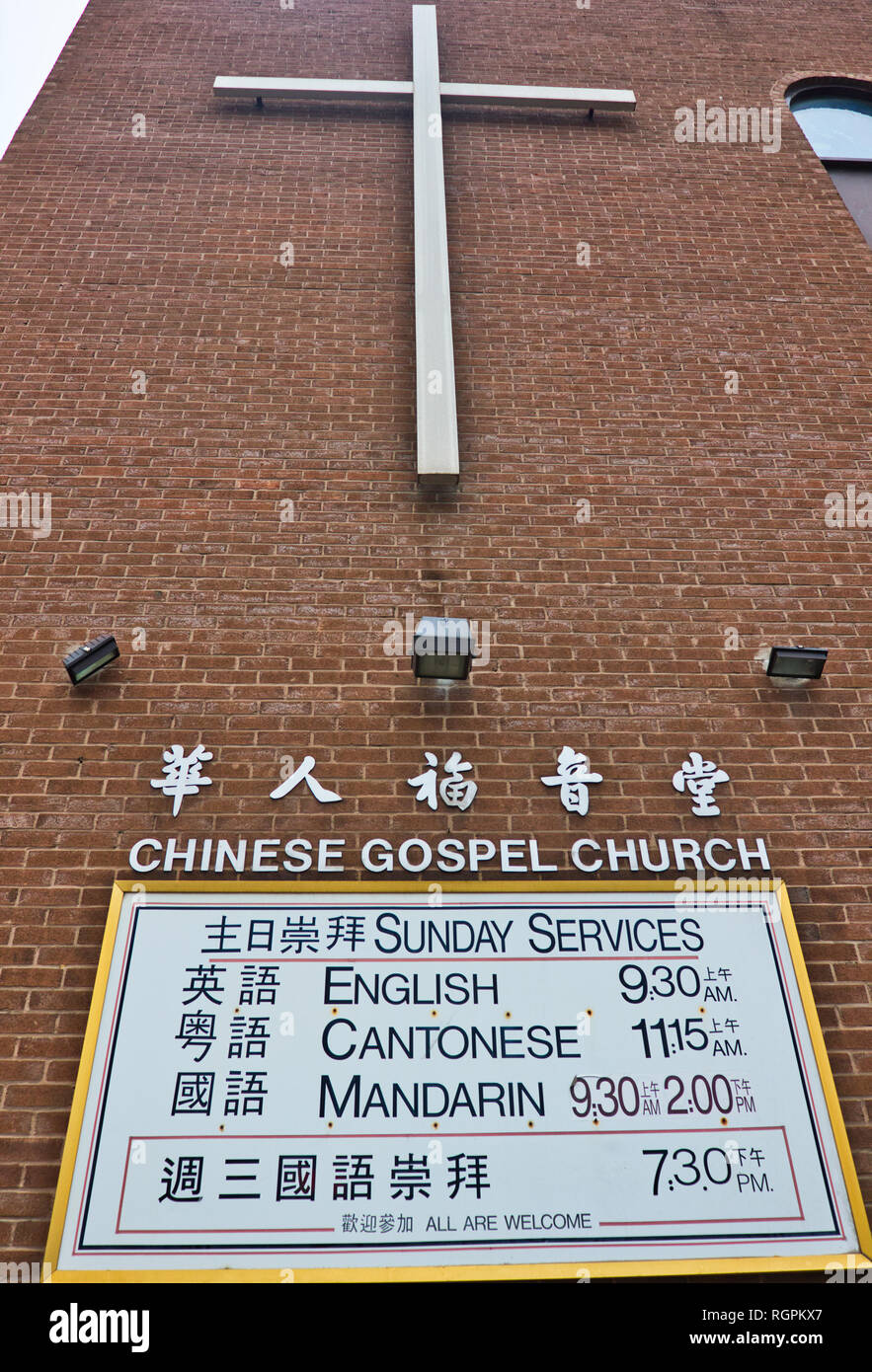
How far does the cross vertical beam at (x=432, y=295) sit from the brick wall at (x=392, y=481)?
7.6 inches

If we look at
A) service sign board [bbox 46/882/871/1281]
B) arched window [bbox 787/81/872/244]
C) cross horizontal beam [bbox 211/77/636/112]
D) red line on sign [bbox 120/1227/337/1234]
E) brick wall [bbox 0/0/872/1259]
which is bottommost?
red line on sign [bbox 120/1227/337/1234]

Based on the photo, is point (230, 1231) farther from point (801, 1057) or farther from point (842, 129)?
point (842, 129)

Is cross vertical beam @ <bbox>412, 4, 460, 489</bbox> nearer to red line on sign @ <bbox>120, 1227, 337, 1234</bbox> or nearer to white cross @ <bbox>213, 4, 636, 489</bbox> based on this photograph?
white cross @ <bbox>213, 4, 636, 489</bbox>

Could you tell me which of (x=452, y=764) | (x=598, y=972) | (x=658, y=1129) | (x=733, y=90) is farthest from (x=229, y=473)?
(x=733, y=90)

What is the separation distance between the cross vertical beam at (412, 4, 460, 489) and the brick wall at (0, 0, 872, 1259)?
0.63 feet

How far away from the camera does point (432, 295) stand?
5.20 m

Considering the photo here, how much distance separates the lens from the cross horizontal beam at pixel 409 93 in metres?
6.32

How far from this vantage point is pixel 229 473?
4.81 meters

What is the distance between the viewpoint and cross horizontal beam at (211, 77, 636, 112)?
6.32 m

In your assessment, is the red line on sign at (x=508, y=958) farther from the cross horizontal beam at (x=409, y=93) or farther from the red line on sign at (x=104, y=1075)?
the cross horizontal beam at (x=409, y=93)

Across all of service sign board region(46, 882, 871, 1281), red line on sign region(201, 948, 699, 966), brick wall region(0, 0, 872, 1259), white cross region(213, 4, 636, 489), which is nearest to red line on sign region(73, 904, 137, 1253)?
service sign board region(46, 882, 871, 1281)

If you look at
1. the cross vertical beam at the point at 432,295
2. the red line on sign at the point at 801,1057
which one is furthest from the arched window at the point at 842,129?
the red line on sign at the point at 801,1057

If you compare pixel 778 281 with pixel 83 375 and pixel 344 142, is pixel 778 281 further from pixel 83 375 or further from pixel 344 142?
pixel 83 375
